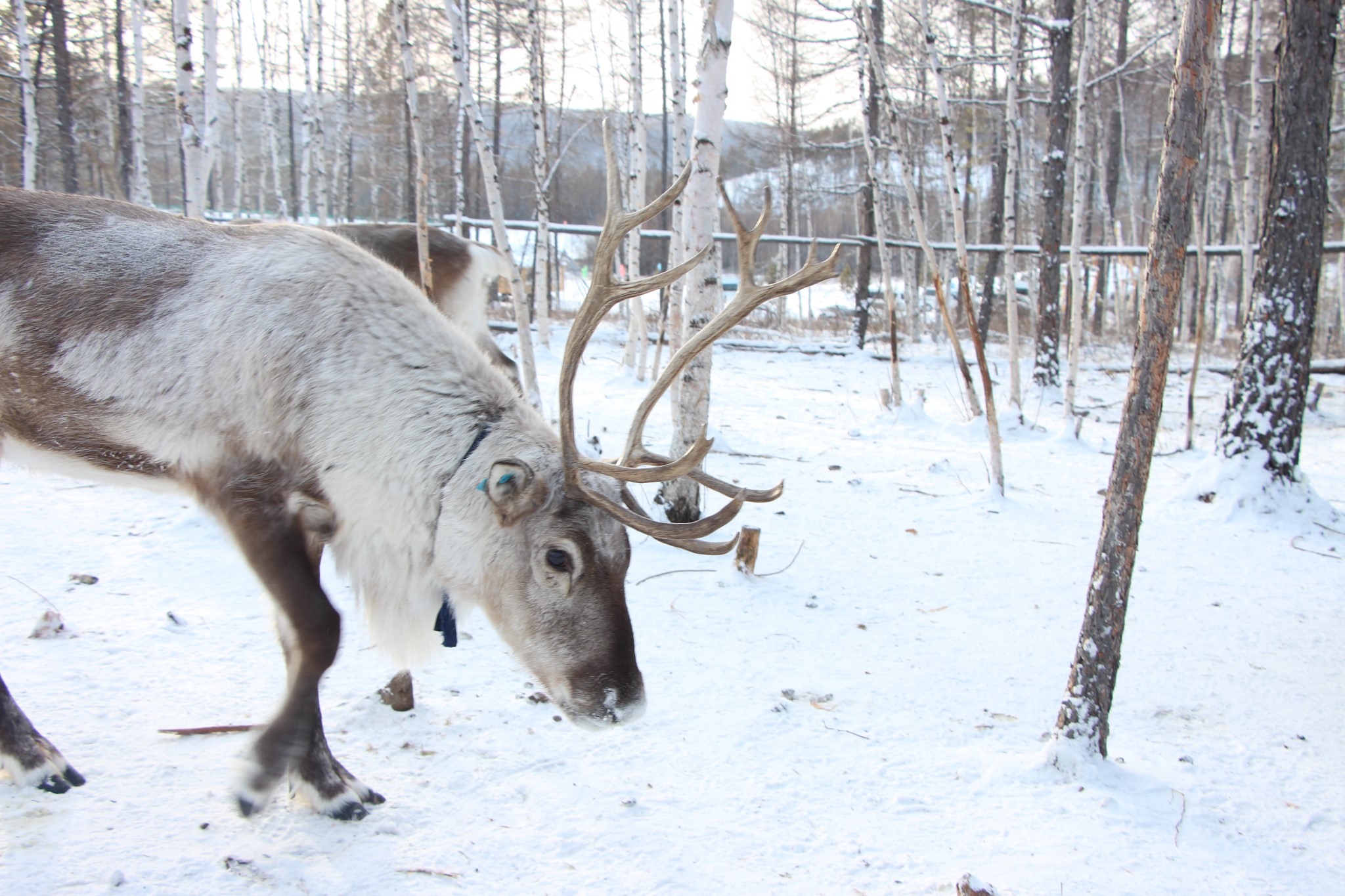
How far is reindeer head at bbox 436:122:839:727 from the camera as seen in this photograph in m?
2.06

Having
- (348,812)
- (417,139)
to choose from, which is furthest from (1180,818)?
(417,139)

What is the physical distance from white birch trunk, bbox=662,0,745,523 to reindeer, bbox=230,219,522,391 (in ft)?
6.39

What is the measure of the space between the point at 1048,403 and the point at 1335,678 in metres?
6.60

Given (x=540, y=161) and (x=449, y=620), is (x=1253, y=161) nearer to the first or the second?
(x=540, y=161)

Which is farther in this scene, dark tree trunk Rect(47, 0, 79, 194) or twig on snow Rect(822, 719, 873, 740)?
dark tree trunk Rect(47, 0, 79, 194)

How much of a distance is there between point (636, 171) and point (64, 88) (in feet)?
34.7

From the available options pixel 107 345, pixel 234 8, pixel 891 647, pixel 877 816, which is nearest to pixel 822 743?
pixel 877 816

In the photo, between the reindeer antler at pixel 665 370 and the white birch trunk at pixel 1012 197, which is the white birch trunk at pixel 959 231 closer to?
the white birch trunk at pixel 1012 197

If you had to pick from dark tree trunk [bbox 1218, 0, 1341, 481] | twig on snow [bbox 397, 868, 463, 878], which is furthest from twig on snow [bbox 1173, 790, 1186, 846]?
dark tree trunk [bbox 1218, 0, 1341, 481]

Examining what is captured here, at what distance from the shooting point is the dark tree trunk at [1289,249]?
496 centimetres

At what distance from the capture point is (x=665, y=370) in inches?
89.7

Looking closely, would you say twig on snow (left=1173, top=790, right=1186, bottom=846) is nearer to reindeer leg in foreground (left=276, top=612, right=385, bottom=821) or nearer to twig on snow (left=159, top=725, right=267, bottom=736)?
reindeer leg in foreground (left=276, top=612, right=385, bottom=821)

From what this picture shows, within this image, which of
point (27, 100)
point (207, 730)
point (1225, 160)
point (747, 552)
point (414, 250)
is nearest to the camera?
point (207, 730)

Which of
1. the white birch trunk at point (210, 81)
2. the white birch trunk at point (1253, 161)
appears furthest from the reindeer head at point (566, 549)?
the white birch trunk at point (1253, 161)
